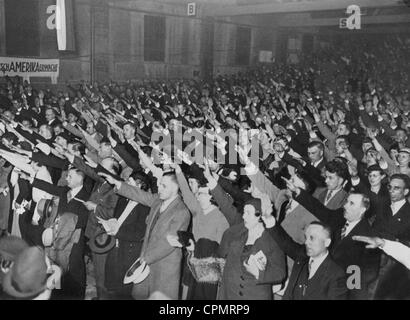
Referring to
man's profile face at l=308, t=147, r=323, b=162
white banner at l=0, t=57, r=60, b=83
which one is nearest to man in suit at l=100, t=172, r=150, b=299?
man's profile face at l=308, t=147, r=323, b=162

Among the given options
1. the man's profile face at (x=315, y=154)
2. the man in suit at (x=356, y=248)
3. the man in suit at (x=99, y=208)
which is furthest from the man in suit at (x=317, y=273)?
the man's profile face at (x=315, y=154)

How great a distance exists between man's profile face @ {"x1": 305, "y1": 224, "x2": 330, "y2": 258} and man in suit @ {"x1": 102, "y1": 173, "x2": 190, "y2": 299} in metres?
1.16

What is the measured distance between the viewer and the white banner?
52.1 feet

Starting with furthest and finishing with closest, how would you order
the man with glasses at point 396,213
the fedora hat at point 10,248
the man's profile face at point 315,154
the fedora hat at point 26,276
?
the man's profile face at point 315,154 < the man with glasses at point 396,213 < the fedora hat at point 10,248 < the fedora hat at point 26,276

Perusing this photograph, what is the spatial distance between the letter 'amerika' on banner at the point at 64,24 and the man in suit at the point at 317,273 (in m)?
12.8

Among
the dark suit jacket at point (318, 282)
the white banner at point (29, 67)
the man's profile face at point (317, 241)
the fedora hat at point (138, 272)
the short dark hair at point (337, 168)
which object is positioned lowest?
the fedora hat at point (138, 272)

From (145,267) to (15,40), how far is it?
1462 centimetres

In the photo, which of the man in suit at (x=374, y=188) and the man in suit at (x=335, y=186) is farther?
the man in suit at (x=374, y=188)

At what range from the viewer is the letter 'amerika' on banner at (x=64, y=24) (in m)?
14.6

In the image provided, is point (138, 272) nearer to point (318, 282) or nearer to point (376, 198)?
point (318, 282)

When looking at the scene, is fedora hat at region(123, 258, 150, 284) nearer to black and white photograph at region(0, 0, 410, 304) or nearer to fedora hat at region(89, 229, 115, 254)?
black and white photograph at region(0, 0, 410, 304)

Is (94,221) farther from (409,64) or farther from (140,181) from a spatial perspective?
(409,64)

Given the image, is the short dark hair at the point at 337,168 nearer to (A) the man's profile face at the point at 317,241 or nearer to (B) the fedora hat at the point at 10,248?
(A) the man's profile face at the point at 317,241

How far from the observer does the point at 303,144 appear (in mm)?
7547
